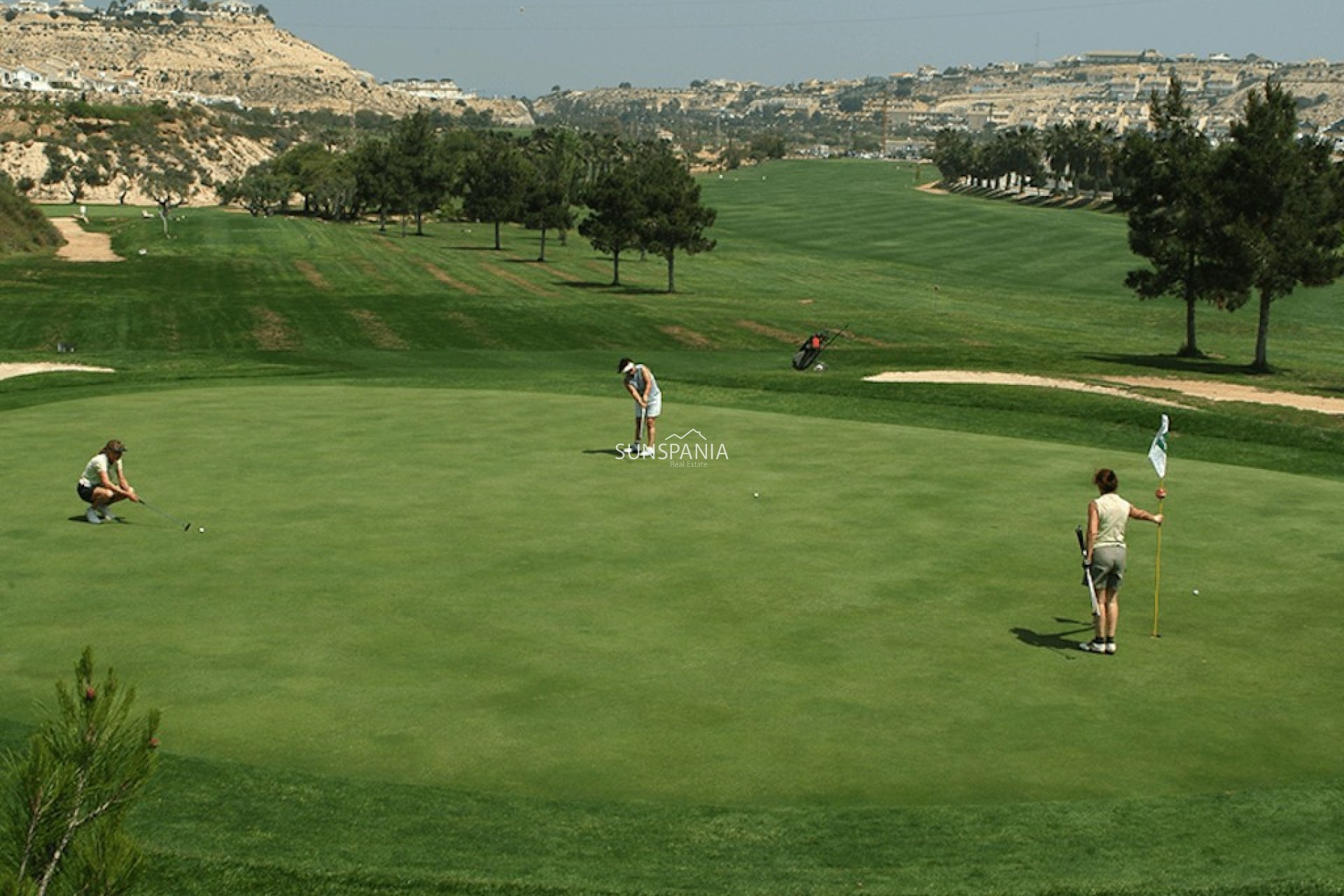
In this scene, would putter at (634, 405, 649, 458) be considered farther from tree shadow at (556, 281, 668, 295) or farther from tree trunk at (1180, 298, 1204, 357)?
tree shadow at (556, 281, 668, 295)

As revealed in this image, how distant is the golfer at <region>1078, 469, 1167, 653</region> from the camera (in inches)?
642

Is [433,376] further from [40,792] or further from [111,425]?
[40,792]

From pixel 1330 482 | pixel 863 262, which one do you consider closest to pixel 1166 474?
pixel 1330 482

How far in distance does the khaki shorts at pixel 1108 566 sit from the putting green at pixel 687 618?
74 cm

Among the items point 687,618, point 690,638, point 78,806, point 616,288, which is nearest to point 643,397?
point 687,618

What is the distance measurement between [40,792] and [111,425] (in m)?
24.5

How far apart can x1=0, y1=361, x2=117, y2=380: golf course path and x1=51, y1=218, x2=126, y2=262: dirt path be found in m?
60.1

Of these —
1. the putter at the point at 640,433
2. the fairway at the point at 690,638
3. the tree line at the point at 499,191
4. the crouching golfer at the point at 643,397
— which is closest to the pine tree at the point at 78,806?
the fairway at the point at 690,638

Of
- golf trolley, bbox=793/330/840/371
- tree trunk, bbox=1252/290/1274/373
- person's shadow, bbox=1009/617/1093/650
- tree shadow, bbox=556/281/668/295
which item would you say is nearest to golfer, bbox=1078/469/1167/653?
A: person's shadow, bbox=1009/617/1093/650

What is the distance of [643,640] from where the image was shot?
53.1 ft

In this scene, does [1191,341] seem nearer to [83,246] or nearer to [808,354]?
[808,354]

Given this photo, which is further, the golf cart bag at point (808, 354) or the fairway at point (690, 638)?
the golf cart bag at point (808, 354)

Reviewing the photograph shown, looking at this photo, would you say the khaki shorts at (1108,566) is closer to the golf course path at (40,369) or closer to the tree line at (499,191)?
the golf course path at (40,369)

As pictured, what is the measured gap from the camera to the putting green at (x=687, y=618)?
13.2m
